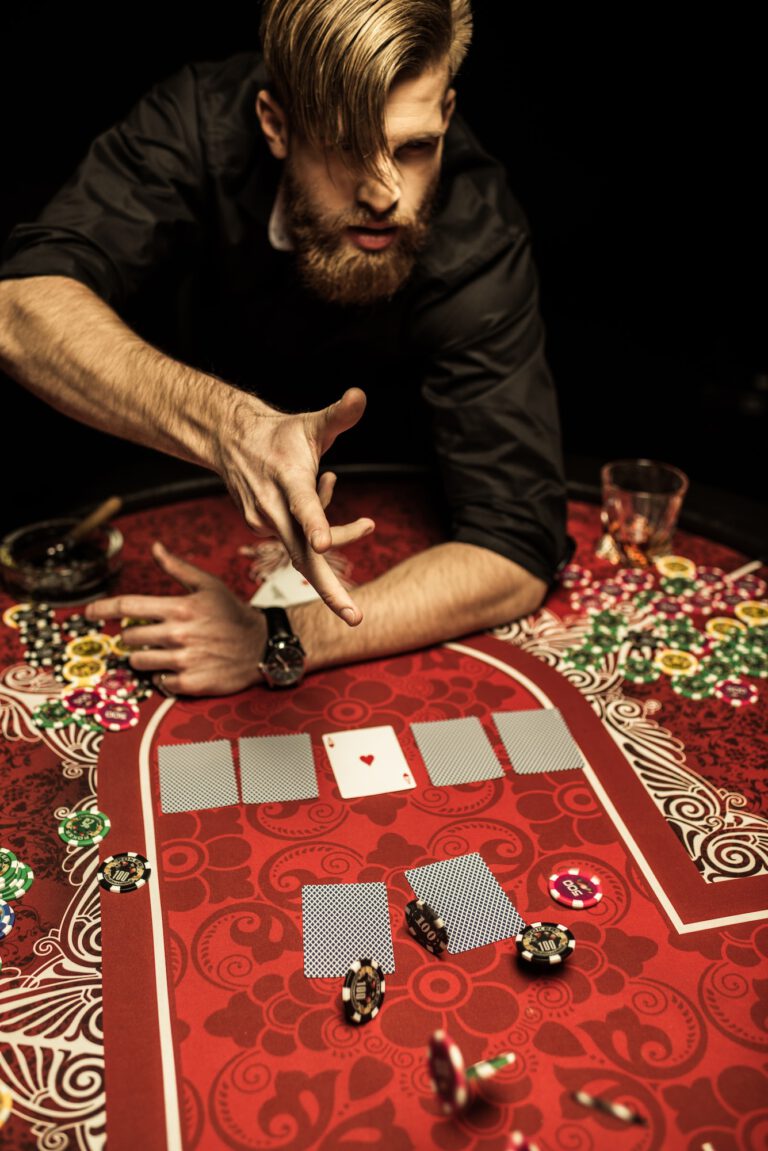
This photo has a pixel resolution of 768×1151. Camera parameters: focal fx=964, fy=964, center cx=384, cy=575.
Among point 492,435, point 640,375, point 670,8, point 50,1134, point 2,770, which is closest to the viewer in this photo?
point 50,1134

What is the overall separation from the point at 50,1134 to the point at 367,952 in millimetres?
402

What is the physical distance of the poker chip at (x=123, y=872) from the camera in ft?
4.23

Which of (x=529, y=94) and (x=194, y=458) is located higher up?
(x=529, y=94)

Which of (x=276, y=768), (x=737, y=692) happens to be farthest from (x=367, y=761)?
(x=737, y=692)

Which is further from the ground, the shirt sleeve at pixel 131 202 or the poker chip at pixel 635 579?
the shirt sleeve at pixel 131 202

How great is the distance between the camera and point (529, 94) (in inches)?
111

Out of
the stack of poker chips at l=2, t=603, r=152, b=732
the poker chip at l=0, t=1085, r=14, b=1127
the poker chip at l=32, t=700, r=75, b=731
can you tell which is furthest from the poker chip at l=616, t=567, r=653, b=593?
the poker chip at l=0, t=1085, r=14, b=1127

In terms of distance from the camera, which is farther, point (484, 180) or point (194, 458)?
point (484, 180)

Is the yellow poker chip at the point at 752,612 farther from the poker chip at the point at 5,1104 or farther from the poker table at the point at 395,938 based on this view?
the poker chip at the point at 5,1104

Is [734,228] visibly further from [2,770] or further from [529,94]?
[2,770]

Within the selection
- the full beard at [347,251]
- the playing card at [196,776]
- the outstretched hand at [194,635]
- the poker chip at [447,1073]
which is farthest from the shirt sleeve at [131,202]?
the poker chip at [447,1073]

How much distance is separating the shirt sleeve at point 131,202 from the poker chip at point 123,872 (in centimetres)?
117

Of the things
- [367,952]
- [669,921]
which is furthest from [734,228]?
[367,952]

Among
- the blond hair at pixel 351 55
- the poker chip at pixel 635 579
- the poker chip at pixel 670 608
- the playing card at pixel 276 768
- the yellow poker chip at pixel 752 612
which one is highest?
the blond hair at pixel 351 55
